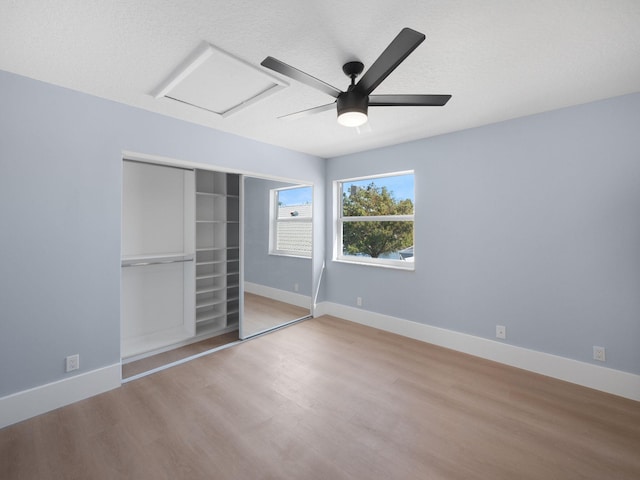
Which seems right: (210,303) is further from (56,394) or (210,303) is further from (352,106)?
(352,106)

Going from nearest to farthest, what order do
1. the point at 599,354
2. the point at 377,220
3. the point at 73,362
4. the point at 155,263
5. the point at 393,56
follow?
the point at 393,56
the point at 73,362
the point at 599,354
the point at 155,263
the point at 377,220

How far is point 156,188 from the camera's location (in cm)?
339

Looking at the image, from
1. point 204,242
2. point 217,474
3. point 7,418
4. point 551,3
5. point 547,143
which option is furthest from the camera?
point 204,242

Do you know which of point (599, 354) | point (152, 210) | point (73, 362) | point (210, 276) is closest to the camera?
point (73, 362)

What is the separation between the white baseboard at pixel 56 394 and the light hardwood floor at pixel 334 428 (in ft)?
0.24

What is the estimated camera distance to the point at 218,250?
154 inches

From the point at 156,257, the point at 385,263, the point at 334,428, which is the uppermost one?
the point at 156,257

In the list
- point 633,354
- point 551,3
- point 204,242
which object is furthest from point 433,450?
point 204,242

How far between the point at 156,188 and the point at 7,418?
92.5 inches

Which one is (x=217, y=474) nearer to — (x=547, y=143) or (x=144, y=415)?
(x=144, y=415)

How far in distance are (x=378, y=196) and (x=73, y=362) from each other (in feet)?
12.2

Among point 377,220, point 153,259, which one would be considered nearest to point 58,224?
point 153,259

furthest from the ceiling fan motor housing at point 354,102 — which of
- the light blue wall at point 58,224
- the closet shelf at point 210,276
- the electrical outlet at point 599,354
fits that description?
the electrical outlet at point 599,354

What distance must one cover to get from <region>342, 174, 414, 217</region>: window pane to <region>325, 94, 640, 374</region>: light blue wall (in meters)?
0.22
